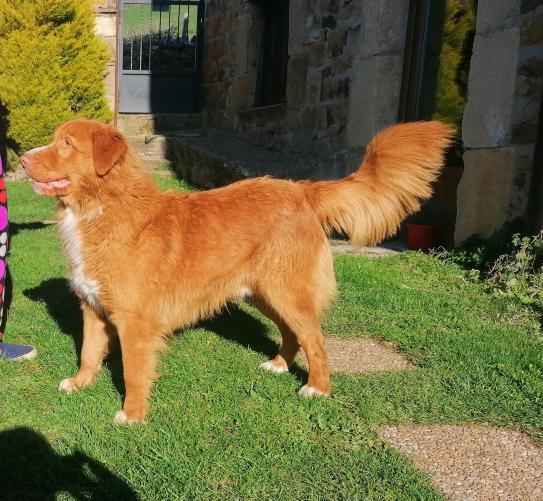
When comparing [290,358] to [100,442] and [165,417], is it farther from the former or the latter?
[100,442]

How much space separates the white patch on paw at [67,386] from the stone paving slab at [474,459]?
1785mm

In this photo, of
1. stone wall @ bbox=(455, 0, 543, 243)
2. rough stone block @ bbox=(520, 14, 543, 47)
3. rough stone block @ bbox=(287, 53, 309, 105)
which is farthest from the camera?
rough stone block @ bbox=(287, 53, 309, 105)

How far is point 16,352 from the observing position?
376 cm

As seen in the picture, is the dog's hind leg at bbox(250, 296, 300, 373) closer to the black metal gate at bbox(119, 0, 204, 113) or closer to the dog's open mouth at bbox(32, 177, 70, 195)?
the dog's open mouth at bbox(32, 177, 70, 195)

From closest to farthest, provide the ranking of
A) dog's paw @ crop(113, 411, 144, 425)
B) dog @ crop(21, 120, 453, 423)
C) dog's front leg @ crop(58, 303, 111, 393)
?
dog's paw @ crop(113, 411, 144, 425) < dog @ crop(21, 120, 453, 423) < dog's front leg @ crop(58, 303, 111, 393)

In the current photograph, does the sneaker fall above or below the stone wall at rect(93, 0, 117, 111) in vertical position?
below

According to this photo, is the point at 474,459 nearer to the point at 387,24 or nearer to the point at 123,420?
the point at 123,420

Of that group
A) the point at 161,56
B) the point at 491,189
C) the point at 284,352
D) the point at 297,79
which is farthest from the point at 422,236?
the point at 161,56

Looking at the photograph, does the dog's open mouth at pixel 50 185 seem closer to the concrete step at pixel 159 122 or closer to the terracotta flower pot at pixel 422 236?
the terracotta flower pot at pixel 422 236

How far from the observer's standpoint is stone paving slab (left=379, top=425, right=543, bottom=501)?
2451mm

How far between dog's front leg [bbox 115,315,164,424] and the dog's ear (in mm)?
813

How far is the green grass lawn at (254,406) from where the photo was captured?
250 cm

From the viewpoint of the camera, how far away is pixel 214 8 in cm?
1317

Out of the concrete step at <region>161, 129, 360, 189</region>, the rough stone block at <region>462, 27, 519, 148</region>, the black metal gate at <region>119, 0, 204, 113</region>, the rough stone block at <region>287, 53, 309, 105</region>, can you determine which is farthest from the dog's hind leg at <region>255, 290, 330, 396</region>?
the black metal gate at <region>119, 0, 204, 113</region>
